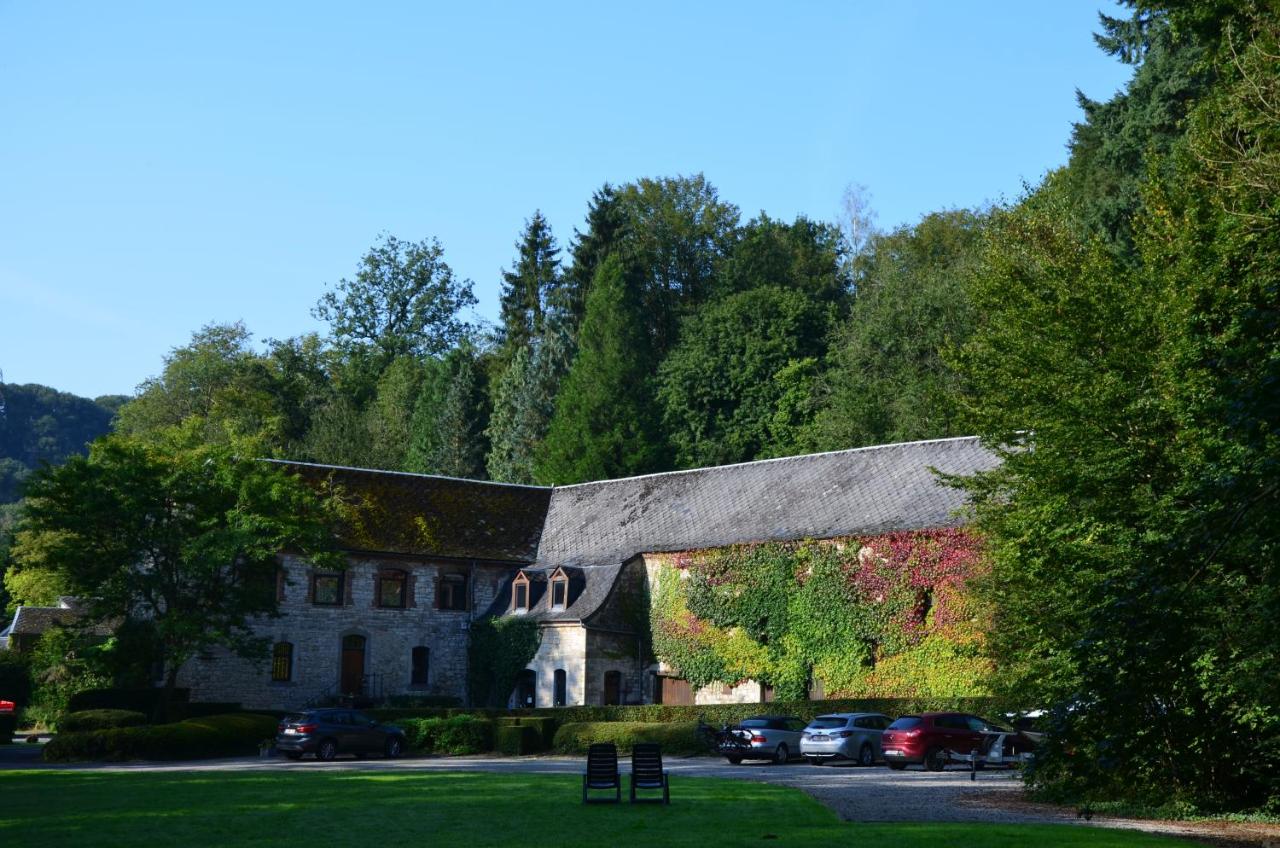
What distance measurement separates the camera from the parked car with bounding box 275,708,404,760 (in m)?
35.0

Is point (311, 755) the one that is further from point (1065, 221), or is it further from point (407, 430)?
point (407, 430)

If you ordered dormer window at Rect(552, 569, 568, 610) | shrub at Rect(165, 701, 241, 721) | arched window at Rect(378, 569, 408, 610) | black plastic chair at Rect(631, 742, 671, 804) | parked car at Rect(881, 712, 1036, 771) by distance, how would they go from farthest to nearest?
1. arched window at Rect(378, 569, 408, 610)
2. dormer window at Rect(552, 569, 568, 610)
3. shrub at Rect(165, 701, 241, 721)
4. parked car at Rect(881, 712, 1036, 771)
5. black plastic chair at Rect(631, 742, 671, 804)

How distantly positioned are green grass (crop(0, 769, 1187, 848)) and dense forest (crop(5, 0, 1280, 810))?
225cm

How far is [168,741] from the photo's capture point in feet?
115

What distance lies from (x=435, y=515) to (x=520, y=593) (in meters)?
5.02

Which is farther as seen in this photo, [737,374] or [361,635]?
[737,374]

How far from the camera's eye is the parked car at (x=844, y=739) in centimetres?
3195

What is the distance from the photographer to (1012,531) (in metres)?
26.8

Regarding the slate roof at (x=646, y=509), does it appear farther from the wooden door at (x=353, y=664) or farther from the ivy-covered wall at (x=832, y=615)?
the wooden door at (x=353, y=664)

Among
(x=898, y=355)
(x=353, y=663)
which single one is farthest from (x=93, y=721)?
(x=898, y=355)

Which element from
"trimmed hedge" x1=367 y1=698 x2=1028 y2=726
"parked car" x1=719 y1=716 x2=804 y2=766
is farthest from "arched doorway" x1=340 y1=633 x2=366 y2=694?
"parked car" x1=719 y1=716 x2=804 y2=766

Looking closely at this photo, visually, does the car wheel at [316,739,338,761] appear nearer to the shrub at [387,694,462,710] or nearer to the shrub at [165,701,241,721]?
the shrub at [165,701,241,721]

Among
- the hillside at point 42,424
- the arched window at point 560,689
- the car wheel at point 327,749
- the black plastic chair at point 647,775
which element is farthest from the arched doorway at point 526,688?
the hillside at point 42,424

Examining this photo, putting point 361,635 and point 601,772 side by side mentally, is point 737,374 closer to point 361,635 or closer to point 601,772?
point 361,635
